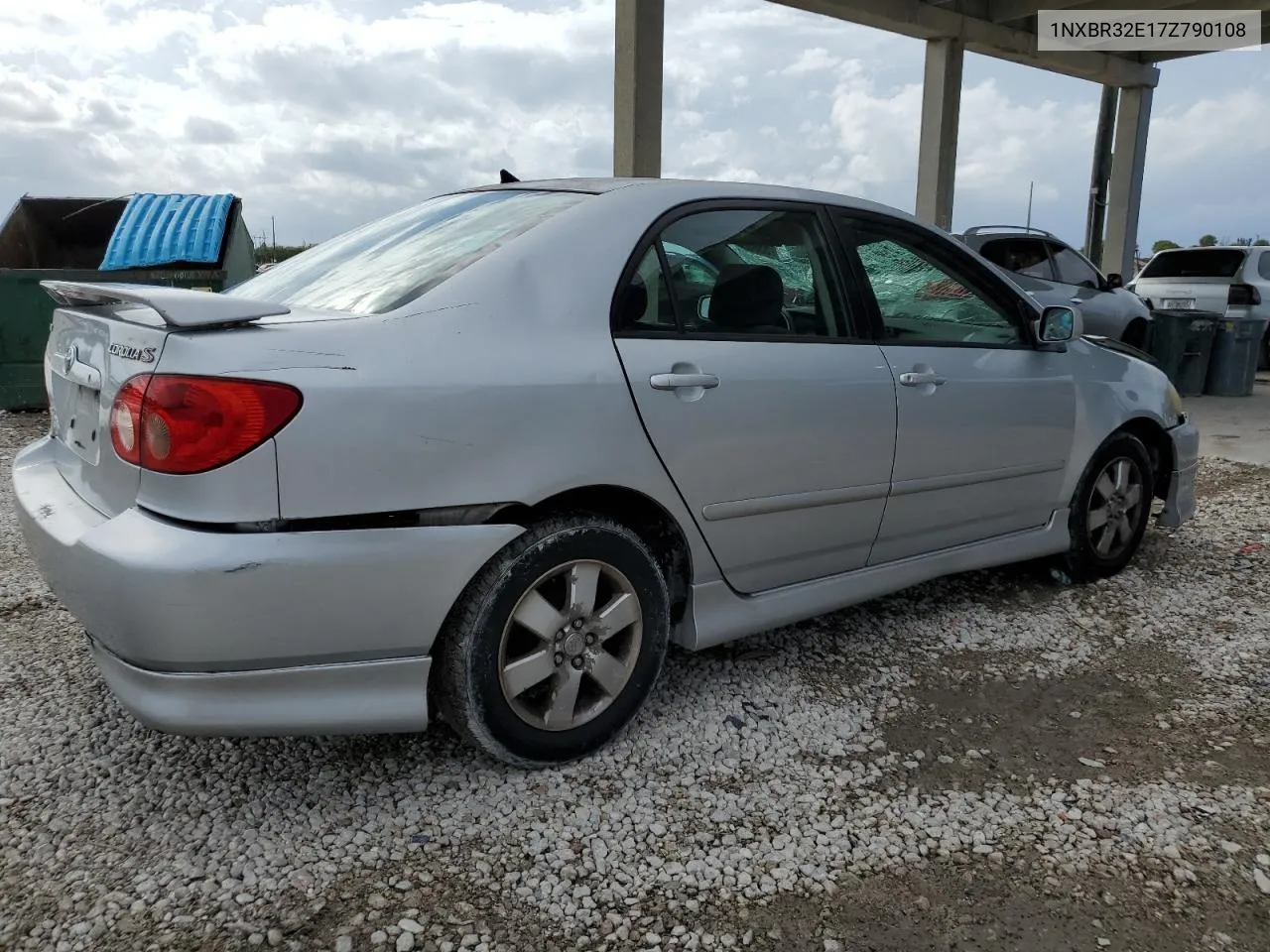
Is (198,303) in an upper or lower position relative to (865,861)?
upper

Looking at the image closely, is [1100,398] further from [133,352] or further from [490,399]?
[133,352]

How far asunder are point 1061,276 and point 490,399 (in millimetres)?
9187

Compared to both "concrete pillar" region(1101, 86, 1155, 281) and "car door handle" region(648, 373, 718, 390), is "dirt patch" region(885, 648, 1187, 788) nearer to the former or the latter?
"car door handle" region(648, 373, 718, 390)

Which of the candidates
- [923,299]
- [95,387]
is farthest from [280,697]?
[923,299]

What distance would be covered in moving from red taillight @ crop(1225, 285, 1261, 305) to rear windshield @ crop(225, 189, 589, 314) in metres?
11.8

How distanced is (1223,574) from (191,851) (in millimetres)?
4189

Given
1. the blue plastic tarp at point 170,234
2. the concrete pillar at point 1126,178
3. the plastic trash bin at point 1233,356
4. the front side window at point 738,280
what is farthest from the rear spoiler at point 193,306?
the concrete pillar at point 1126,178

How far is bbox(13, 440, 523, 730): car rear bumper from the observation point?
1.91 metres

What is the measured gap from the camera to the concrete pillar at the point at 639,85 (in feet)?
29.0

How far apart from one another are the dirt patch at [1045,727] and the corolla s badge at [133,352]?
2.07m

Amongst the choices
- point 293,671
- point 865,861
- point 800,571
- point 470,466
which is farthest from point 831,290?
point 293,671

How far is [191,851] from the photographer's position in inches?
82.7

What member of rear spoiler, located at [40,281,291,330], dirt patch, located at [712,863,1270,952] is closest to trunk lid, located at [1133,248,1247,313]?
dirt patch, located at [712,863,1270,952]

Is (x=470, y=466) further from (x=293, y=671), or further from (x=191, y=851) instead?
(x=191, y=851)
